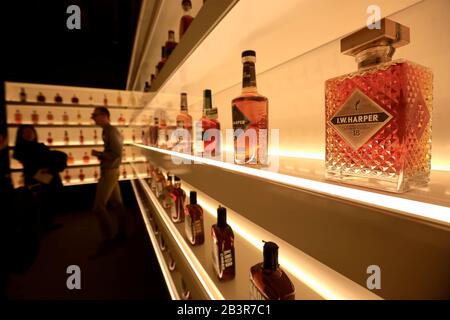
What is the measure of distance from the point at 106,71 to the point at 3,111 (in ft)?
5.46

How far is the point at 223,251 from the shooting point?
804 mm

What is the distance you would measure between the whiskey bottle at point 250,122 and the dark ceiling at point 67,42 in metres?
2.62

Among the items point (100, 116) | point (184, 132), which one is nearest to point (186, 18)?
point (184, 132)

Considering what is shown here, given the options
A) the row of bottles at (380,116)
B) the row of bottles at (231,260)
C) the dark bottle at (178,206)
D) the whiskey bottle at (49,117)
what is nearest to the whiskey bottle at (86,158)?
the whiskey bottle at (49,117)

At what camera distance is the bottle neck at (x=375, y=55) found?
35cm

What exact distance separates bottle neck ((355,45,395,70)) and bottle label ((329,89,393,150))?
0.05 meters

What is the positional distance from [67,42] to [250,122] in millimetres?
4072

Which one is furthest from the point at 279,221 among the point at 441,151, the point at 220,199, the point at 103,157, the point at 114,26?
the point at 114,26

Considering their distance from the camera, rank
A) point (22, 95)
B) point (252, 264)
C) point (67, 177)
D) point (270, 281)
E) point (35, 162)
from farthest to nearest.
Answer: point (67, 177), point (22, 95), point (35, 162), point (252, 264), point (270, 281)

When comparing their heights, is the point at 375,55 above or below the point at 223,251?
above

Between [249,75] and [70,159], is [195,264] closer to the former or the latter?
[249,75]

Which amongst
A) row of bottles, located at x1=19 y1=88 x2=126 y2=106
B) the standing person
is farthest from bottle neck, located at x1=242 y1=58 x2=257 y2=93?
row of bottles, located at x1=19 y1=88 x2=126 y2=106

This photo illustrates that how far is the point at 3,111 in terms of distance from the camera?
12.0ft

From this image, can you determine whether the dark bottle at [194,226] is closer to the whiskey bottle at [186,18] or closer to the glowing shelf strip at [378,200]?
the glowing shelf strip at [378,200]
